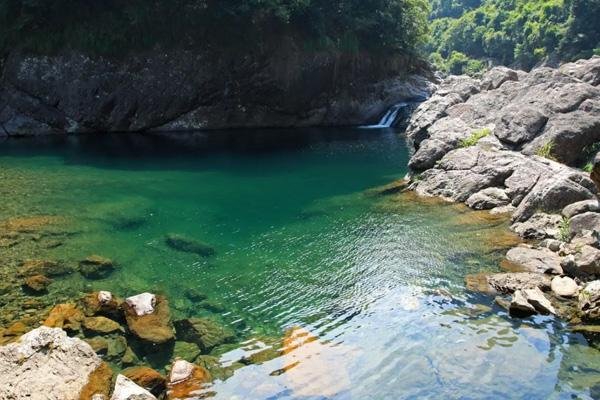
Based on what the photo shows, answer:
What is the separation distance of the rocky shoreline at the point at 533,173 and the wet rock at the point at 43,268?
1101 centimetres

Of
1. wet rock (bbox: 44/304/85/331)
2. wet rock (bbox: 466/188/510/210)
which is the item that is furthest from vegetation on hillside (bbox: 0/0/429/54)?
wet rock (bbox: 44/304/85/331)

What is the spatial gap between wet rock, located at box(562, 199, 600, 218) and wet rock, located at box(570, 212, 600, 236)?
678 mm

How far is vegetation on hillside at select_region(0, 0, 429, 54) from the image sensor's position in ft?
134

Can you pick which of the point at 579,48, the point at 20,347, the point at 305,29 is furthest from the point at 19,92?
the point at 579,48

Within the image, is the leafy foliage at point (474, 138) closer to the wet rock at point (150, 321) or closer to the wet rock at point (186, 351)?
the wet rock at point (150, 321)

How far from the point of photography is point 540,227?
18.0 meters

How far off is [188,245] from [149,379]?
7.92m

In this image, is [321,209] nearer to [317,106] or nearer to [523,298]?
[523,298]

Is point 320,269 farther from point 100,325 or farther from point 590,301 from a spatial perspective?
point 590,301

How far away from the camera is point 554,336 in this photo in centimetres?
1184

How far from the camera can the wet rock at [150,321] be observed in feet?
39.1

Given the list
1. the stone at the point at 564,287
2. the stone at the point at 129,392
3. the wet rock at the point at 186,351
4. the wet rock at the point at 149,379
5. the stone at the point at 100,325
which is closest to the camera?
the stone at the point at 129,392

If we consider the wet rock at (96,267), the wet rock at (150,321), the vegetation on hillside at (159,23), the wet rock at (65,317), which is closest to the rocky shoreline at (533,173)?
the wet rock at (150,321)

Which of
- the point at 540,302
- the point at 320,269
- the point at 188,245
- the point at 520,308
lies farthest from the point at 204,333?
the point at 540,302
